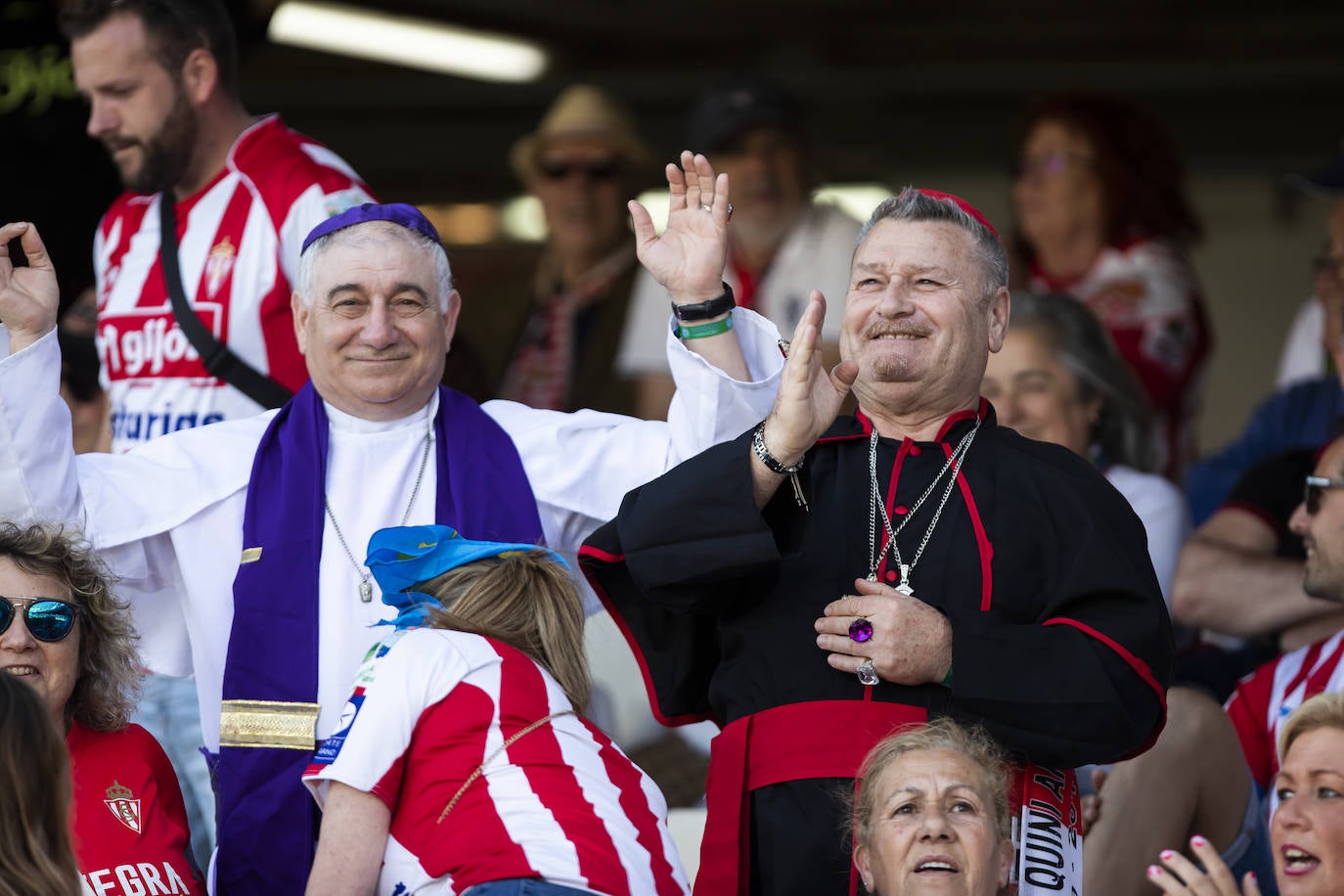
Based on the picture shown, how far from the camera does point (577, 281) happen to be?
21.5 ft

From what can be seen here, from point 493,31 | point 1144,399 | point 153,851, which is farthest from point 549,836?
point 493,31

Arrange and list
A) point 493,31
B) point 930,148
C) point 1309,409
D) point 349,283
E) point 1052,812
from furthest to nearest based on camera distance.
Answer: point 930,148 < point 493,31 < point 1309,409 < point 349,283 < point 1052,812

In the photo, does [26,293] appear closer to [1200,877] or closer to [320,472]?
[320,472]

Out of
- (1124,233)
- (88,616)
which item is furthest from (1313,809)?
(1124,233)

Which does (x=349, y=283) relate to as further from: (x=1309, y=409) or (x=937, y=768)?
(x=1309, y=409)

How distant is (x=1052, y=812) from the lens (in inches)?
128

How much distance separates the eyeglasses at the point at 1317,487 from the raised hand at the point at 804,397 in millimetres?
1575

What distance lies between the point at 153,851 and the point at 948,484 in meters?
1.48

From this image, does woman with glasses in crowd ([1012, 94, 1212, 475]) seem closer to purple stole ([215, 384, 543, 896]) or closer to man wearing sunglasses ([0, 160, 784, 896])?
man wearing sunglasses ([0, 160, 784, 896])

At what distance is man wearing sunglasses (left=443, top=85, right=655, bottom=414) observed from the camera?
6.52 m

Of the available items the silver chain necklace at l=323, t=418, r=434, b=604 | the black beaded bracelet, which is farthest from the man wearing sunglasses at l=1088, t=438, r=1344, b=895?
the silver chain necklace at l=323, t=418, r=434, b=604

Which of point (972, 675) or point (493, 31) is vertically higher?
point (493, 31)

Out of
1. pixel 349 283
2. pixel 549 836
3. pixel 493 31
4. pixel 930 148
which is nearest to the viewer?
pixel 549 836

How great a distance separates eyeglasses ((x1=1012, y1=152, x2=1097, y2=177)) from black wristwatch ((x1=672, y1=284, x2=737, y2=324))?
9.55 feet
